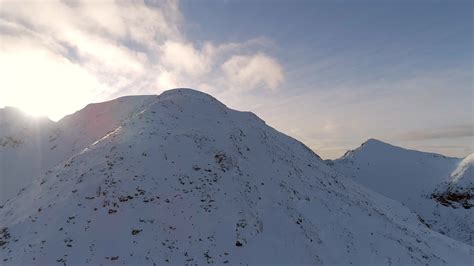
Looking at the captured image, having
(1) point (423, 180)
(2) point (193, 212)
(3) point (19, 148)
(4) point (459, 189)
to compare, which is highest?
(1) point (423, 180)

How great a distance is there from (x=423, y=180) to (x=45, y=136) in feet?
191

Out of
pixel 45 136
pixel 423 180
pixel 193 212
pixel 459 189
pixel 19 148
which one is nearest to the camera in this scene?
pixel 193 212

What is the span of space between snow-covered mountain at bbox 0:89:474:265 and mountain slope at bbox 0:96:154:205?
52.0 feet

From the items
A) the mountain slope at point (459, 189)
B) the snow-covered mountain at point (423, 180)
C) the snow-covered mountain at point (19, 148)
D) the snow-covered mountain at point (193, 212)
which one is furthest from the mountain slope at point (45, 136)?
the mountain slope at point (459, 189)

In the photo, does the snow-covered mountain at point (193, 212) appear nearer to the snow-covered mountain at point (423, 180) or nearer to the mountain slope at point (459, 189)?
the snow-covered mountain at point (423, 180)

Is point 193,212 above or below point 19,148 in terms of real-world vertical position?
below

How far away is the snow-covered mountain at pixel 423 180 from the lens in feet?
148

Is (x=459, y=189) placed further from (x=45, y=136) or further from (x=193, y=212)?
(x=45, y=136)

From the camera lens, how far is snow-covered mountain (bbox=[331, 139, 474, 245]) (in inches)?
1773

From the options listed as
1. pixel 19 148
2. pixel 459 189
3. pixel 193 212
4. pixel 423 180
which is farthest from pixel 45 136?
pixel 459 189

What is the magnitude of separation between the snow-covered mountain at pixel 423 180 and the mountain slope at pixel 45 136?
132 feet

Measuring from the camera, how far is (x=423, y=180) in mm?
56656

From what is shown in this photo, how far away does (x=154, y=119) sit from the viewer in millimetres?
27984

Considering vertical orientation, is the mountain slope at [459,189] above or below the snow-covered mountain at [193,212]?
above
